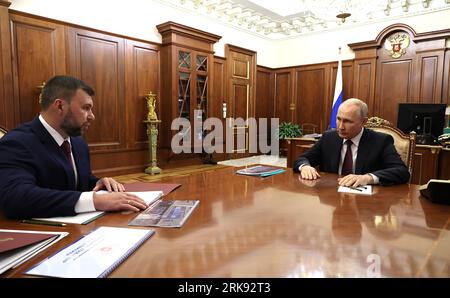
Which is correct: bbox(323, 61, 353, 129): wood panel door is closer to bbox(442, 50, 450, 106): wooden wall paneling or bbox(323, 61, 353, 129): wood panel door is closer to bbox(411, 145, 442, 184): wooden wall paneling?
bbox(442, 50, 450, 106): wooden wall paneling

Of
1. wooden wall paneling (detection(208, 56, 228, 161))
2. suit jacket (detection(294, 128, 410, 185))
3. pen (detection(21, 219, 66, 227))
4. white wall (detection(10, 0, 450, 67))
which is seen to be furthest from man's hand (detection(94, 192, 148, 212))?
wooden wall paneling (detection(208, 56, 228, 161))

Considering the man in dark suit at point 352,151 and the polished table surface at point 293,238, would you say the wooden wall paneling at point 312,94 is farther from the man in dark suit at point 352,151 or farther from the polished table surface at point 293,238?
the polished table surface at point 293,238

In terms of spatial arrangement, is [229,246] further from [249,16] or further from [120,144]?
[249,16]

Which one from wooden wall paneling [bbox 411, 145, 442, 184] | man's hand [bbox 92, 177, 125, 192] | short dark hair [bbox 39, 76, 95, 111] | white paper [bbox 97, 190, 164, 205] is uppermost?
short dark hair [bbox 39, 76, 95, 111]

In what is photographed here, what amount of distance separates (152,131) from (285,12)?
394 centimetres

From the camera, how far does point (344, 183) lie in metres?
1.54

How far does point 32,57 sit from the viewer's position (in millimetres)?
3846

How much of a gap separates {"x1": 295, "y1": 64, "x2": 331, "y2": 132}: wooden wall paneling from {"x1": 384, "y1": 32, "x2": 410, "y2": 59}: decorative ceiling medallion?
1.29 metres

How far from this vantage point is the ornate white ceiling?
18.5ft

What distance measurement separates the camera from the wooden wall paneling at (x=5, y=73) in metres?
3.46

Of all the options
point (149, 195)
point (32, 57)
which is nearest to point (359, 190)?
point (149, 195)

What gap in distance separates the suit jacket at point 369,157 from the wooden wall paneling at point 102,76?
3.60m

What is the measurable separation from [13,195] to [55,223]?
0.19 meters

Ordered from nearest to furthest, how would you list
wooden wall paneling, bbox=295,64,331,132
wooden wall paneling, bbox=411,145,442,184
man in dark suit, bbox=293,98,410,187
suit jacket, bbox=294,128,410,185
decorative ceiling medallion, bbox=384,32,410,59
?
suit jacket, bbox=294,128,410,185 → man in dark suit, bbox=293,98,410,187 → wooden wall paneling, bbox=411,145,442,184 → decorative ceiling medallion, bbox=384,32,410,59 → wooden wall paneling, bbox=295,64,331,132
